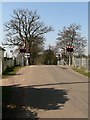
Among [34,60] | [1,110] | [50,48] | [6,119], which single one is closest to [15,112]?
[1,110]

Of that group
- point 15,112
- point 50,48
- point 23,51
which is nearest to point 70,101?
point 15,112

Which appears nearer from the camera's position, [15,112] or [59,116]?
[59,116]

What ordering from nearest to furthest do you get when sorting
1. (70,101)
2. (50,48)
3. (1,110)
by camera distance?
(1,110) < (70,101) < (50,48)

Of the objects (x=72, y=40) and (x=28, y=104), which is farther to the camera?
(x=72, y=40)

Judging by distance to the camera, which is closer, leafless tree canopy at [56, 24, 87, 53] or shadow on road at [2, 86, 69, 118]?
shadow on road at [2, 86, 69, 118]

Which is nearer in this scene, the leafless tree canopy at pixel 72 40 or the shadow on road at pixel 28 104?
the shadow on road at pixel 28 104

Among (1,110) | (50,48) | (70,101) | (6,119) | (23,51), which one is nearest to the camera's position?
(6,119)

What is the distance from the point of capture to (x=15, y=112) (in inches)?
472

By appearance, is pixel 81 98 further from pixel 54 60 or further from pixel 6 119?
pixel 54 60

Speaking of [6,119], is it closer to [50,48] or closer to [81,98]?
[81,98]

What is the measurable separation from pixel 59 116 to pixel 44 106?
6.95ft

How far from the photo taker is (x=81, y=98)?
613 inches

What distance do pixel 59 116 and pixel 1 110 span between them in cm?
212

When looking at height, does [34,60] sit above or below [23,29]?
below
